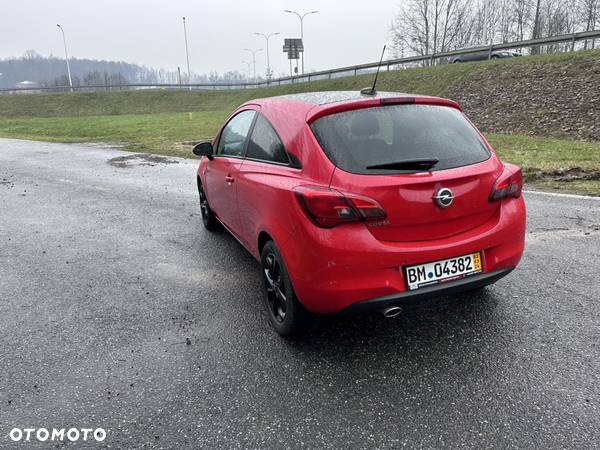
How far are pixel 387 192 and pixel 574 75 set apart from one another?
18.2 metres

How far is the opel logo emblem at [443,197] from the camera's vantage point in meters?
2.83

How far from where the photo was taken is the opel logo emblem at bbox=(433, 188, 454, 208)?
111 inches

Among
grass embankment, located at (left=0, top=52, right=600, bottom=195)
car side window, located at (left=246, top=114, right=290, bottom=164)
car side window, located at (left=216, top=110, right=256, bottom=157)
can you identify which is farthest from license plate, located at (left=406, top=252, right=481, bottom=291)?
grass embankment, located at (left=0, top=52, right=600, bottom=195)

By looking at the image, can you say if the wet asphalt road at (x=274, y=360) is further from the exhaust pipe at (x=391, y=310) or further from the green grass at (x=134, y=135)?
the green grass at (x=134, y=135)

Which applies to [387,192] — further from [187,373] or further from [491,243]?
[187,373]

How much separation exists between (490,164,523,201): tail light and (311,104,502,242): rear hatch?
0.16ft

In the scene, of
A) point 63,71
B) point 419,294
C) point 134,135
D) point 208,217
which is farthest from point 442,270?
point 63,71

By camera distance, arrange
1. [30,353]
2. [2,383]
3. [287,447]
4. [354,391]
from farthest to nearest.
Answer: [30,353] < [2,383] < [354,391] < [287,447]

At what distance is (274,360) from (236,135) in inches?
90.6

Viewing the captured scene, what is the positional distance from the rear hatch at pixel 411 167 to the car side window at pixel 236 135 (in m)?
1.27

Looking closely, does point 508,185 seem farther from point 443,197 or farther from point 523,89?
point 523,89

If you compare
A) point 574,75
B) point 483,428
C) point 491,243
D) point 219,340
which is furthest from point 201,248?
point 574,75

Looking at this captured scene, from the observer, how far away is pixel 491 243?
10.0ft

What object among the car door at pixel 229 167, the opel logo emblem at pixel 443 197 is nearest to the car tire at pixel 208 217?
the car door at pixel 229 167
